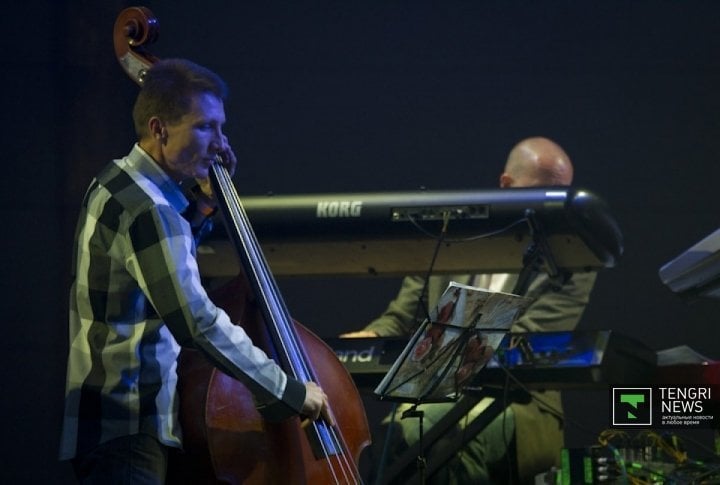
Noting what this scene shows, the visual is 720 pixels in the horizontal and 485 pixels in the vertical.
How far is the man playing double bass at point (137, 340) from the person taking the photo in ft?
7.62

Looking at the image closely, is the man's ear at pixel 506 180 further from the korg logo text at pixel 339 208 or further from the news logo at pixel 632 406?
the news logo at pixel 632 406

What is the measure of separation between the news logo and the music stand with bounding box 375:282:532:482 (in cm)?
51

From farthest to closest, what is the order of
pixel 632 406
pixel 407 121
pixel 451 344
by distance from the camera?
pixel 407 121 → pixel 632 406 → pixel 451 344

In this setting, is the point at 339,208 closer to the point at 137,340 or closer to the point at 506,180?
the point at 506,180

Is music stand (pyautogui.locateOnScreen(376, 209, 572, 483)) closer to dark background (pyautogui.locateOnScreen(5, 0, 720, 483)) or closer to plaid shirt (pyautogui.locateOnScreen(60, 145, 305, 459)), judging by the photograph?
plaid shirt (pyautogui.locateOnScreen(60, 145, 305, 459))

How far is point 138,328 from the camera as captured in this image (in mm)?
2381

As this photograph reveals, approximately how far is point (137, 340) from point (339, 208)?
1132mm

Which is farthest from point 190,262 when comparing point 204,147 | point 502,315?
point 502,315

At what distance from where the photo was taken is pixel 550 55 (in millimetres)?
4945

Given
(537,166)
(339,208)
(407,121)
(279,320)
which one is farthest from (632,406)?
(407,121)

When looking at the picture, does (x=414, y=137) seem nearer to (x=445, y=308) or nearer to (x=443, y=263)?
(x=443, y=263)

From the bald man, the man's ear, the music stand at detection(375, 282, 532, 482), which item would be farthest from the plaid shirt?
the man's ear

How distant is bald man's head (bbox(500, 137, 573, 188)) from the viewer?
4.12 m

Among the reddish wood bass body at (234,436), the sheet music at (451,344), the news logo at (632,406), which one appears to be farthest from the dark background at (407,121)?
the reddish wood bass body at (234,436)
